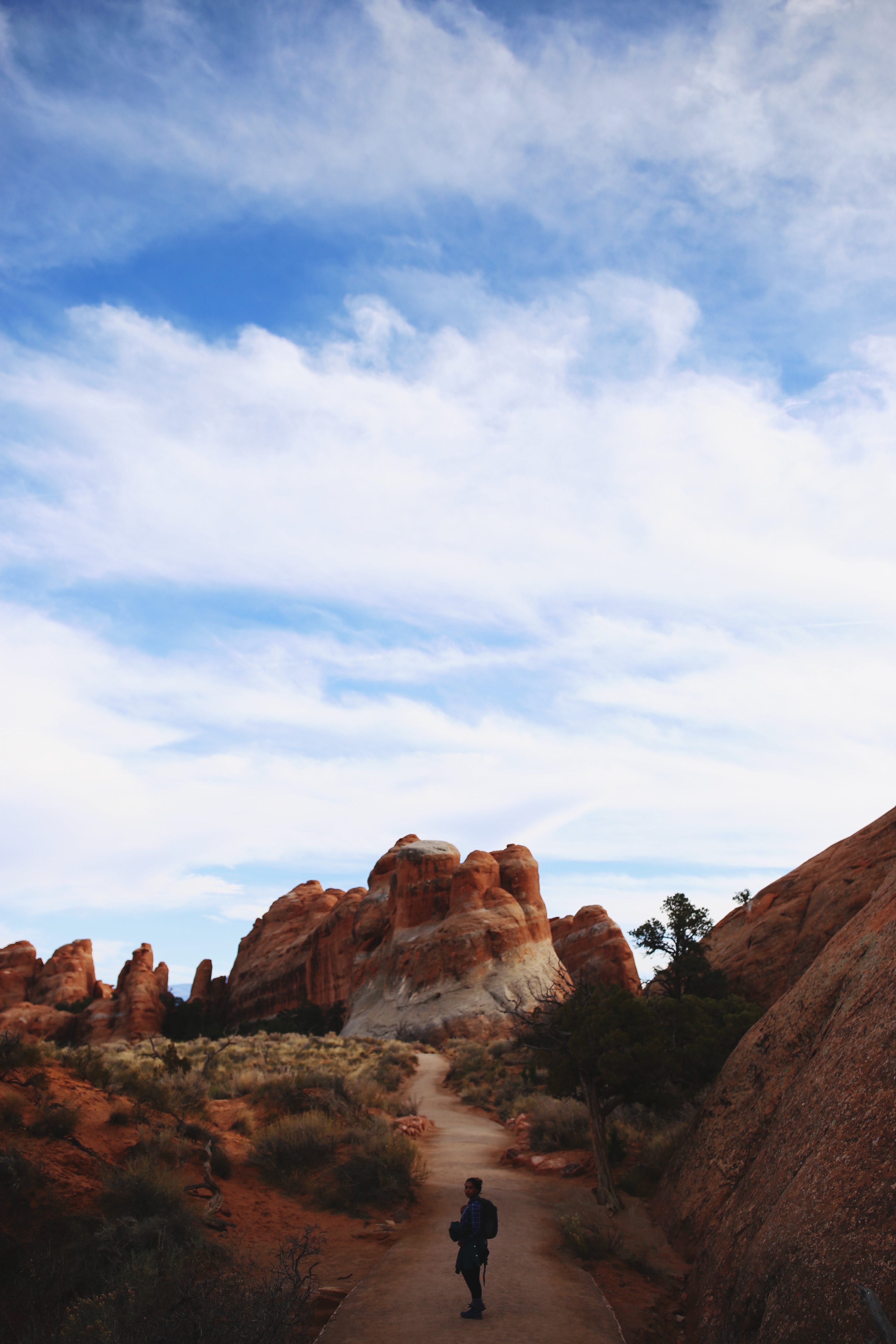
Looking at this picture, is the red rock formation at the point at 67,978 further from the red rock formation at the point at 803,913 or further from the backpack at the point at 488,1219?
the backpack at the point at 488,1219

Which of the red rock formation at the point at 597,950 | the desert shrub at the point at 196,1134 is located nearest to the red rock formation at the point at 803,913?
the desert shrub at the point at 196,1134

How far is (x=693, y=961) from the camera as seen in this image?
19.2 m

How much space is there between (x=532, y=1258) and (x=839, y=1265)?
6.14 meters

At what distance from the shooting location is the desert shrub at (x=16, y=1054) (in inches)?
455

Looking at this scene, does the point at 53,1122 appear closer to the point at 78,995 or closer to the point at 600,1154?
the point at 600,1154

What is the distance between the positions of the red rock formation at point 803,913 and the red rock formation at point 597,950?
109 feet

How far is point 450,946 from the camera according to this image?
175ft

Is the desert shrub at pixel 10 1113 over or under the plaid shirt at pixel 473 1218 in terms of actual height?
over

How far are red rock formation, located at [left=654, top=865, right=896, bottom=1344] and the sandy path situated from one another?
1435mm

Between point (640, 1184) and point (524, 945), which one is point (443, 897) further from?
point (640, 1184)

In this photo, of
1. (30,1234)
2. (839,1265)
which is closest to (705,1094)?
(839,1265)

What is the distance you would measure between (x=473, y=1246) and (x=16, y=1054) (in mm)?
8203

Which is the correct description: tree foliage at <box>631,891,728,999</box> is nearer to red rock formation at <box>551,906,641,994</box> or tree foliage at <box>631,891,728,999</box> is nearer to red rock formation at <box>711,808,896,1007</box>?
red rock formation at <box>711,808,896,1007</box>

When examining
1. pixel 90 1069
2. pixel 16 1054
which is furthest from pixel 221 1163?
pixel 16 1054
